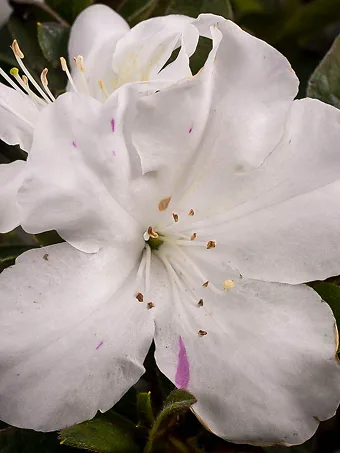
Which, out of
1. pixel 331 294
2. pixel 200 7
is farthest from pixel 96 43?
pixel 331 294

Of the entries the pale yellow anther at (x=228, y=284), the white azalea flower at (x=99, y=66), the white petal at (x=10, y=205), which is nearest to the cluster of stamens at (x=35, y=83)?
the white azalea flower at (x=99, y=66)

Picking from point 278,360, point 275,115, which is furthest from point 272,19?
point 278,360

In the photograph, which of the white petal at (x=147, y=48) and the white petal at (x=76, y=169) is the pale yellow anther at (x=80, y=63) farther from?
the white petal at (x=76, y=169)

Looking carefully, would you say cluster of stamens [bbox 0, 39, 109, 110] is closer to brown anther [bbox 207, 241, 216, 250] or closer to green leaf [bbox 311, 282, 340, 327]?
brown anther [bbox 207, 241, 216, 250]

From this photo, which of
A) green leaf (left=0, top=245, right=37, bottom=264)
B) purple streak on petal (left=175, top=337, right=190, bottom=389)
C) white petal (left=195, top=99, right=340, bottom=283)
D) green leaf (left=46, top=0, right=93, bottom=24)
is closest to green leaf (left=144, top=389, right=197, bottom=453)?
purple streak on petal (left=175, top=337, right=190, bottom=389)

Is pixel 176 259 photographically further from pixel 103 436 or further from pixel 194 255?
pixel 103 436

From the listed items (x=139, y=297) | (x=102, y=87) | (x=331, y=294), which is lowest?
(x=331, y=294)
